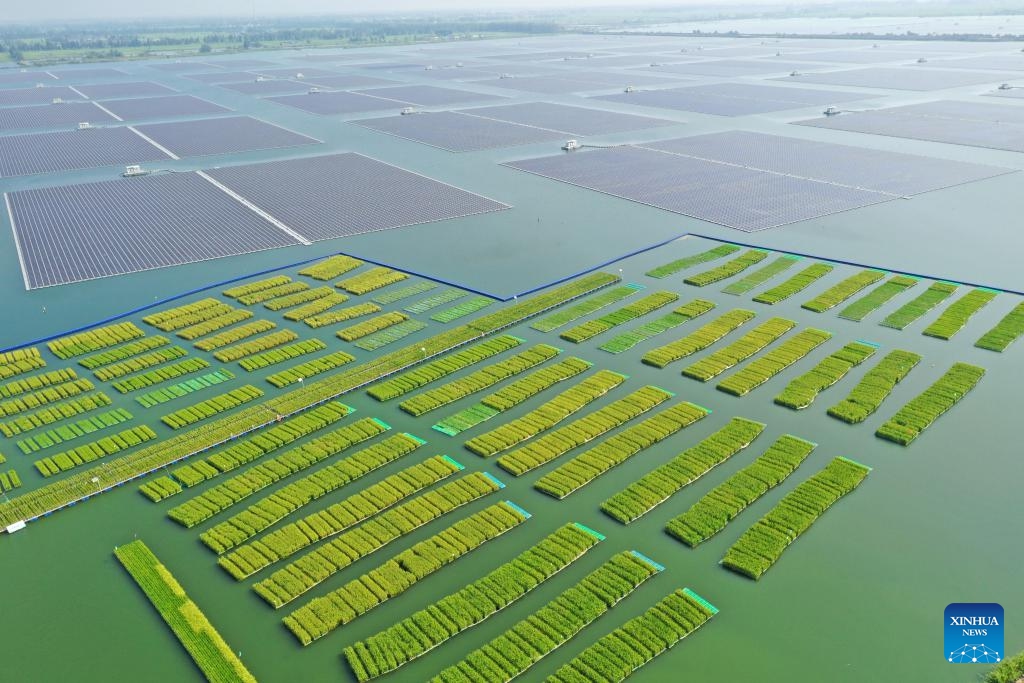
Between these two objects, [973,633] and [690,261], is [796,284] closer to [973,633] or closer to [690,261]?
[690,261]

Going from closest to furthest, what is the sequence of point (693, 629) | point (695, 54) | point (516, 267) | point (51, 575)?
point (693, 629), point (51, 575), point (516, 267), point (695, 54)

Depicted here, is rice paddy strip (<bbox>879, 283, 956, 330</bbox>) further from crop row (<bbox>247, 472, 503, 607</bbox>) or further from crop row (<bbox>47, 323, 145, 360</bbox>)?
crop row (<bbox>47, 323, 145, 360</bbox>)

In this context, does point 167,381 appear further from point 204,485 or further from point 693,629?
point 693,629

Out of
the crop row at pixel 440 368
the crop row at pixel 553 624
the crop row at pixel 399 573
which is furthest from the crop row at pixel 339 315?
the crop row at pixel 553 624

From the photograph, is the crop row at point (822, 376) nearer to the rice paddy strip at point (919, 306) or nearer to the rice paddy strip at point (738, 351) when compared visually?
the rice paddy strip at point (738, 351)

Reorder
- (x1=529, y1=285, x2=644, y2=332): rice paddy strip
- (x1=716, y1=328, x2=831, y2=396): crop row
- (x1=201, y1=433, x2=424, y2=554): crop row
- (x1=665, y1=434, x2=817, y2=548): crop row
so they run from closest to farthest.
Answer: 1. (x1=665, y1=434, x2=817, y2=548): crop row
2. (x1=201, y1=433, x2=424, y2=554): crop row
3. (x1=716, y1=328, x2=831, y2=396): crop row
4. (x1=529, y1=285, x2=644, y2=332): rice paddy strip

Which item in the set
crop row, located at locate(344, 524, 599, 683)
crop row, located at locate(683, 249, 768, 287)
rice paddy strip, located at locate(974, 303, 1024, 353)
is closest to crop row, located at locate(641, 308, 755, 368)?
crop row, located at locate(683, 249, 768, 287)

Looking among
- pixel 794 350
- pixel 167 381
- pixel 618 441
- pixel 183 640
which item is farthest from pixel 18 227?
pixel 794 350

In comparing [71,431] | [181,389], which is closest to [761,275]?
[181,389]
